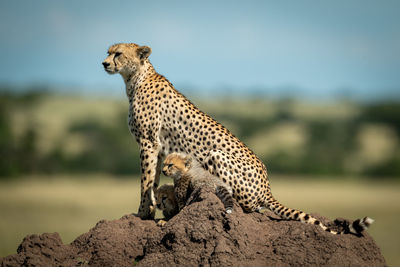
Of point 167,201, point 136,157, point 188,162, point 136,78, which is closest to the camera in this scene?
point 188,162

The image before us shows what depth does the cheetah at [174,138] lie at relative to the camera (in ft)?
17.2

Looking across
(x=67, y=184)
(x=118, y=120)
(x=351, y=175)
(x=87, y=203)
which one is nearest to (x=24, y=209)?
(x=87, y=203)

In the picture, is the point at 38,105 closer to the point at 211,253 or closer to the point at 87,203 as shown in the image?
the point at 87,203

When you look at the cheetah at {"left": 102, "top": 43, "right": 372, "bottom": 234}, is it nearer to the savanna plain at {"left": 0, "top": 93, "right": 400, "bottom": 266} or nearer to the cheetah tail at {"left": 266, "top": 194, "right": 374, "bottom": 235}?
the cheetah tail at {"left": 266, "top": 194, "right": 374, "bottom": 235}

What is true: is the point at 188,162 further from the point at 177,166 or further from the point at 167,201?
the point at 167,201

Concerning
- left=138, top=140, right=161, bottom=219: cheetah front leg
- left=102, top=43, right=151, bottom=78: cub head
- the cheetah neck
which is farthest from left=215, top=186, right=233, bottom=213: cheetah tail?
left=102, top=43, right=151, bottom=78: cub head

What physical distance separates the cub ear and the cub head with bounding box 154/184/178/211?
54.5 inches

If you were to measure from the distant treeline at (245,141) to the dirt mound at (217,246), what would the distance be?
2860 centimetres

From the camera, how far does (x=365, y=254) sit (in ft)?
15.6

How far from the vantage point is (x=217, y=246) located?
451cm

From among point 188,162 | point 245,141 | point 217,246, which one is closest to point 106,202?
point 245,141

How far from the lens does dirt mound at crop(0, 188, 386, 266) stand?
457cm

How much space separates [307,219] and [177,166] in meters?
1.24

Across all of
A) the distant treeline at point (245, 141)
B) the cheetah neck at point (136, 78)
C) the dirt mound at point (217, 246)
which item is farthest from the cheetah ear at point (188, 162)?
the distant treeline at point (245, 141)
